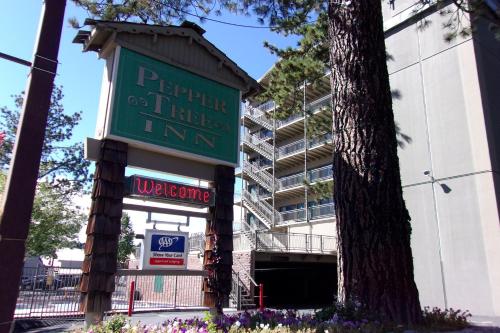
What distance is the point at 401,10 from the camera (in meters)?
15.9

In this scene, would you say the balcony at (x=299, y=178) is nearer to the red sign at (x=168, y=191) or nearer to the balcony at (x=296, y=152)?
the balcony at (x=296, y=152)

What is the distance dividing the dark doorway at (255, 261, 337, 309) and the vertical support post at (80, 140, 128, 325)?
16935 mm

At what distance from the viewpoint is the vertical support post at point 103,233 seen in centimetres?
731

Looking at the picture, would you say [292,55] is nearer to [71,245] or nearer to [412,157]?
[412,157]

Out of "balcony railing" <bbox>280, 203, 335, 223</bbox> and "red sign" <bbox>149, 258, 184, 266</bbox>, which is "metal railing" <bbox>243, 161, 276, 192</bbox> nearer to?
"balcony railing" <bbox>280, 203, 335, 223</bbox>

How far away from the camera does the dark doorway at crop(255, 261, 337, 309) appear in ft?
80.8

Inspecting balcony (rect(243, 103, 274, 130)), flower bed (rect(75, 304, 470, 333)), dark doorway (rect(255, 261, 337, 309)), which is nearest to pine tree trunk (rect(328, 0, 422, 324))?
flower bed (rect(75, 304, 470, 333))

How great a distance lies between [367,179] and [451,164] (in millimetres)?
8541

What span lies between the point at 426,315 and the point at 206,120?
5.50 m

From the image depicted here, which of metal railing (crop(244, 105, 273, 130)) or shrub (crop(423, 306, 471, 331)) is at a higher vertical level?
metal railing (crop(244, 105, 273, 130))

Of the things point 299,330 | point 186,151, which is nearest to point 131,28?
point 186,151

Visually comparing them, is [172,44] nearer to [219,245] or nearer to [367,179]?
[219,245]

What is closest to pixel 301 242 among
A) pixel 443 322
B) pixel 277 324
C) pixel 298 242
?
pixel 298 242

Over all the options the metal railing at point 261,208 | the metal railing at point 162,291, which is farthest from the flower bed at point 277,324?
the metal railing at point 261,208
